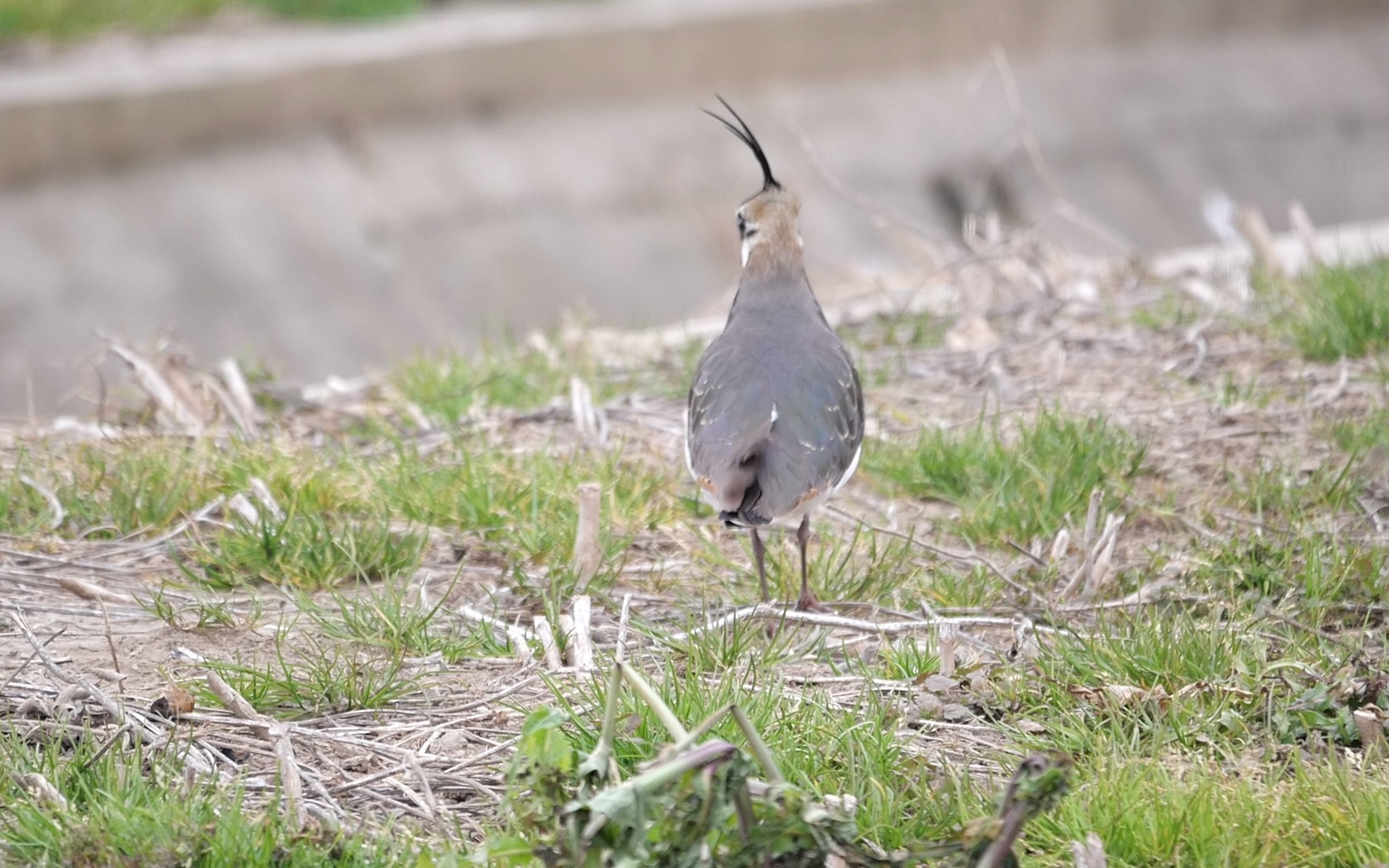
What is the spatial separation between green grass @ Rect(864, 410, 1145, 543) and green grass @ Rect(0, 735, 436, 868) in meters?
2.07

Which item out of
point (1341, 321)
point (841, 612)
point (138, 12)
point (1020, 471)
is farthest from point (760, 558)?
point (138, 12)

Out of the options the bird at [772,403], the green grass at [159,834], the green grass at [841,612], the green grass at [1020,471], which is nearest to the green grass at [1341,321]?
the green grass at [841,612]

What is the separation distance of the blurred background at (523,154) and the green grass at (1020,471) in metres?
4.44

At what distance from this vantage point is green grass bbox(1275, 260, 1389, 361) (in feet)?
17.7

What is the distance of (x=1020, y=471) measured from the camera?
4559 millimetres

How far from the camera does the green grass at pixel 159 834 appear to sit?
273cm

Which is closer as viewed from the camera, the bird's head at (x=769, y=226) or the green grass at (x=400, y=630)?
the green grass at (x=400, y=630)

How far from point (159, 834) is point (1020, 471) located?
8.52ft

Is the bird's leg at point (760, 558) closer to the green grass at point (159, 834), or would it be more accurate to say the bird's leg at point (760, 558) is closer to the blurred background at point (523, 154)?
the green grass at point (159, 834)

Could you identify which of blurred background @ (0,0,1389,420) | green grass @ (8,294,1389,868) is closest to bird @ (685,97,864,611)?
green grass @ (8,294,1389,868)

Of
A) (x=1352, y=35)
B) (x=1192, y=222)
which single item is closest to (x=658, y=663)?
(x=1192, y=222)

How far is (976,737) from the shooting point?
3.30 metres

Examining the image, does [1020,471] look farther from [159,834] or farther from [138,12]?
[138,12]

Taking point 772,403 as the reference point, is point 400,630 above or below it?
below
